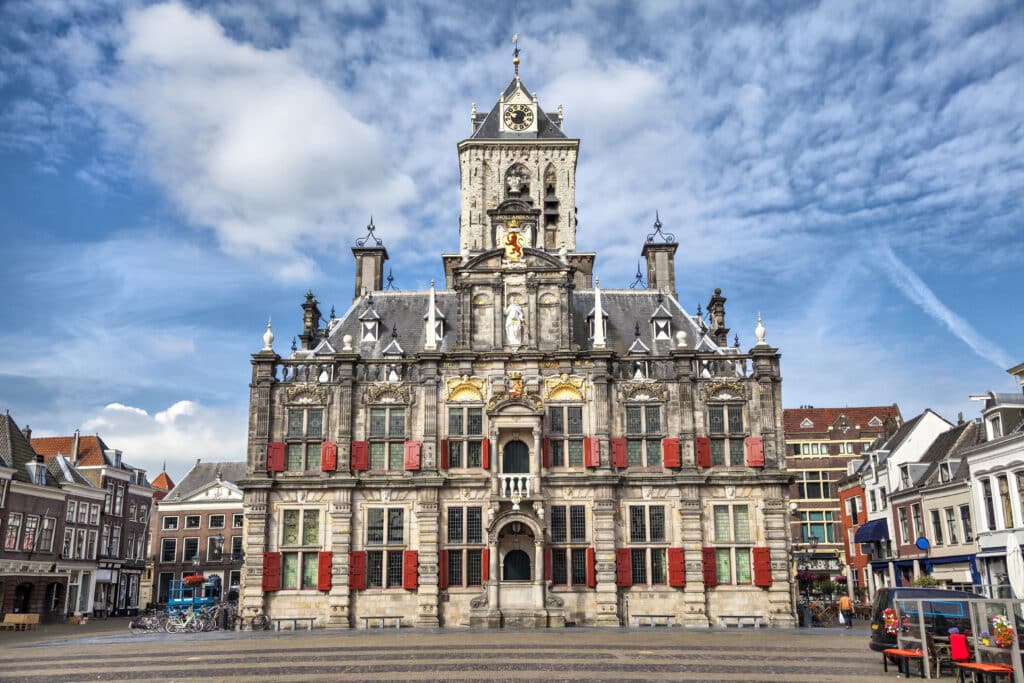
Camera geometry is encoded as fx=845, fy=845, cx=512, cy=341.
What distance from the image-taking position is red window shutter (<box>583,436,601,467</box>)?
37625 millimetres

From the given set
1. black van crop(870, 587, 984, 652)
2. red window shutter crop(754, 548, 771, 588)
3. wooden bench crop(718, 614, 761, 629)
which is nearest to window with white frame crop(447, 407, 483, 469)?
wooden bench crop(718, 614, 761, 629)

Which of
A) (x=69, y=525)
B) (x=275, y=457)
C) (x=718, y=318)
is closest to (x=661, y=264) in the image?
(x=718, y=318)

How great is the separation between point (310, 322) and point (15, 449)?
65.7ft

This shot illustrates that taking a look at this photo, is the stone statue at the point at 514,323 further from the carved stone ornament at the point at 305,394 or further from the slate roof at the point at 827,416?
the slate roof at the point at 827,416

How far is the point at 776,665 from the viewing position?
20.0 metres

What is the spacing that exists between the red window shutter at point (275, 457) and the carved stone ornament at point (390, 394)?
4536 mm

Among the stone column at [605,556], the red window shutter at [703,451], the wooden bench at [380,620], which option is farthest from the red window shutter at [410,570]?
the red window shutter at [703,451]

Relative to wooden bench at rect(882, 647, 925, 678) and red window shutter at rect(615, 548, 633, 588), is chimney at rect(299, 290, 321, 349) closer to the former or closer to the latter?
red window shutter at rect(615, 548, 633, 588)

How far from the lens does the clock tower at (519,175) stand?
54531 mm

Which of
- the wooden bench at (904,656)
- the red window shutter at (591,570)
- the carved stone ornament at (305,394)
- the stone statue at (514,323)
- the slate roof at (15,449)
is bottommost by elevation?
the wooden bench at (904,656)

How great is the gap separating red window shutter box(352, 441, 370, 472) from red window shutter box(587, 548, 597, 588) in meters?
10.7

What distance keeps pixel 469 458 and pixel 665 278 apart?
51.4 feet

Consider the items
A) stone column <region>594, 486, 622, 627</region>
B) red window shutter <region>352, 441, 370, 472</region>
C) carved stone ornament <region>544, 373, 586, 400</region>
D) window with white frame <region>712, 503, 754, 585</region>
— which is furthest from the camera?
carved stone ornament <region>544, 373, 586, 400</region>

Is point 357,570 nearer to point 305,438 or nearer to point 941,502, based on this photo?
point 305,438
